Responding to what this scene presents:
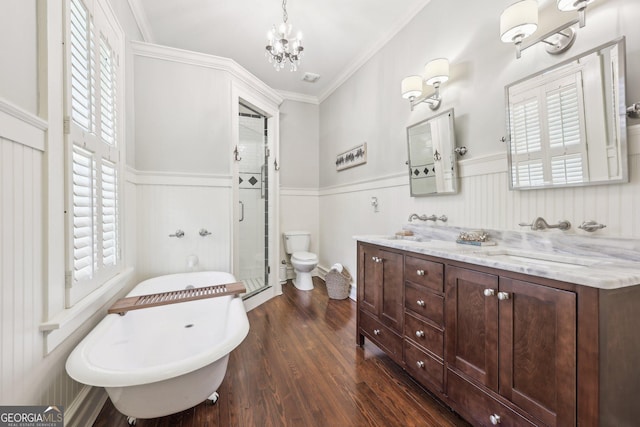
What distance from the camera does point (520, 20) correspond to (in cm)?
135

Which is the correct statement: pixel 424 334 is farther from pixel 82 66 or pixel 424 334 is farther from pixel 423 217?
pixel 82 66

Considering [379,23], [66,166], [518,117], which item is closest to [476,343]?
[518,117]

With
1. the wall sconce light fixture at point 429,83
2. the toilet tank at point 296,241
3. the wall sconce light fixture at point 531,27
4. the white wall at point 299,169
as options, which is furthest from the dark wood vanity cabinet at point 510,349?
the white wall at point 299,169

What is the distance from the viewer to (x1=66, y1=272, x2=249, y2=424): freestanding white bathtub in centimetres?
105

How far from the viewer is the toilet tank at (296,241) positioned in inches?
150

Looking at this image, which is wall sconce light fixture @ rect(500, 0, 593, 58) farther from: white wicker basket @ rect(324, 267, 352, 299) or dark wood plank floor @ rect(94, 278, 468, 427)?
white wicker basket @ rect(324, 267, 352, 299)

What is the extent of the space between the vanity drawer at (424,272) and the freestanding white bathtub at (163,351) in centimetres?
101

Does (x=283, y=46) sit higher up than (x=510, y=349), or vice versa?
(x=283, y=46)

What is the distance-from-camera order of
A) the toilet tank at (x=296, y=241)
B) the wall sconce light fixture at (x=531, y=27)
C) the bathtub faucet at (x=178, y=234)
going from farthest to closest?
1. the toilet tank at (x=296, y=241)
2. the bathtub faucet at (x=178, y=234)
3. the wall sconce light fixture at (x=531, y=27)

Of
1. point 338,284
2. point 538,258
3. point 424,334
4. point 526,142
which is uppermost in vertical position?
point 526,142

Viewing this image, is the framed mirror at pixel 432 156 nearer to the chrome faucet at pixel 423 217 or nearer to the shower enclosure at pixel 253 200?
the chrome faucet at pixel 423 217

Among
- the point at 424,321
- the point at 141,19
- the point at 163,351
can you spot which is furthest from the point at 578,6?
the point at 141,19

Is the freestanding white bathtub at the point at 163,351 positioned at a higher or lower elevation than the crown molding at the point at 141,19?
lower

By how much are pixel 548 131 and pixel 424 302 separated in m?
1.12
